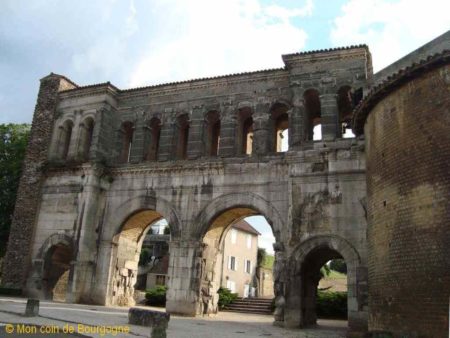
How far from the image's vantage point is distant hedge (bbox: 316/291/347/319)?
83.4 ft

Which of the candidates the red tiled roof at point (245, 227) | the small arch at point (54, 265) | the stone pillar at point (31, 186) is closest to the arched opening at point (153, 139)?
the small arch at point (54, 265)

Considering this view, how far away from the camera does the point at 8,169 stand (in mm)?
26219

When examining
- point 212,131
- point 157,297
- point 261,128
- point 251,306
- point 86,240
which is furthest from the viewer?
point 251,306

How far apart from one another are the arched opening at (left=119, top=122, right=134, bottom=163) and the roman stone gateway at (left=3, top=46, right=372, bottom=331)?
100 millimetres

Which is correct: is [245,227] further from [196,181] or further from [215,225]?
[196,181]

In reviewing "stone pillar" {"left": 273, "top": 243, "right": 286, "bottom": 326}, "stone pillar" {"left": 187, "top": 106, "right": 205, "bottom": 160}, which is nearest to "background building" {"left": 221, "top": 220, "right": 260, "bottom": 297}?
"stone pillar" {"left": 187, "top": 106, "right": 205, "bottom": 160}

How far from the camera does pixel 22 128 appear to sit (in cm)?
2848

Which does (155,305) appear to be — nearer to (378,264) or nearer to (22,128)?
(22,128)

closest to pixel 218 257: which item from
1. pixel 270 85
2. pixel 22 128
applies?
pixel 270 85


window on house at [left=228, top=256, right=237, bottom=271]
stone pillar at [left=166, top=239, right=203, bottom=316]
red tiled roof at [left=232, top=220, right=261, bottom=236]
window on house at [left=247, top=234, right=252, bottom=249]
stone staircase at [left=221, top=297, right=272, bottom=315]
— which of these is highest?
red tiled roof at [left=232, top=220, right=261, bottom=236]

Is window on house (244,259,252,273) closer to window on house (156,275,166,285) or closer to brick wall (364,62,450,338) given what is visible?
window on house (156,275,166,285)

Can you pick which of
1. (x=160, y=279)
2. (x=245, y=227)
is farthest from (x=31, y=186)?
(x=245, y=227)

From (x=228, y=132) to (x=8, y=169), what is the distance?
14120 mm

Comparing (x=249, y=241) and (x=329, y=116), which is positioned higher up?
(x=329, y=116)
